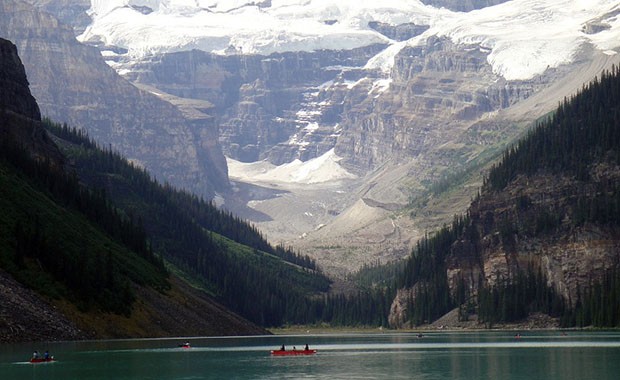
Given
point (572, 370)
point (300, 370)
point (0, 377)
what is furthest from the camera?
point (300, 370)

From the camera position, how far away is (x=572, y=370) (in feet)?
569

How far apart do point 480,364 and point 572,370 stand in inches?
768

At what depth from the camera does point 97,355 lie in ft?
639

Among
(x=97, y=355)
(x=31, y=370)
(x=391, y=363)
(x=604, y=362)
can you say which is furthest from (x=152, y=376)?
(x=604, y=362)

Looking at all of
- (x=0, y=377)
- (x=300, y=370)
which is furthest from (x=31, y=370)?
(x=300, y=370)

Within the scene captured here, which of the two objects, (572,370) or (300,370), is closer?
(572,370)

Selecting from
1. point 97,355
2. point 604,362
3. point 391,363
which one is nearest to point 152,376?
point 97,355

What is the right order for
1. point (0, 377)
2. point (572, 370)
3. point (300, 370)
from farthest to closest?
1. point (300, 370)
2. point (572, 370)
3. point (0, 377)

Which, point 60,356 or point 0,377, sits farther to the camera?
point 60,356

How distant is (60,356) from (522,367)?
2613 inches

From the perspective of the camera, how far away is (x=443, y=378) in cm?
16738

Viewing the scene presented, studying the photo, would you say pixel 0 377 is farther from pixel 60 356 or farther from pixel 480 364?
pixel 480 364

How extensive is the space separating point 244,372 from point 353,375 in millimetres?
16935

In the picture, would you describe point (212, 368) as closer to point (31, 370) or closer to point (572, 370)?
point (31, 370)
